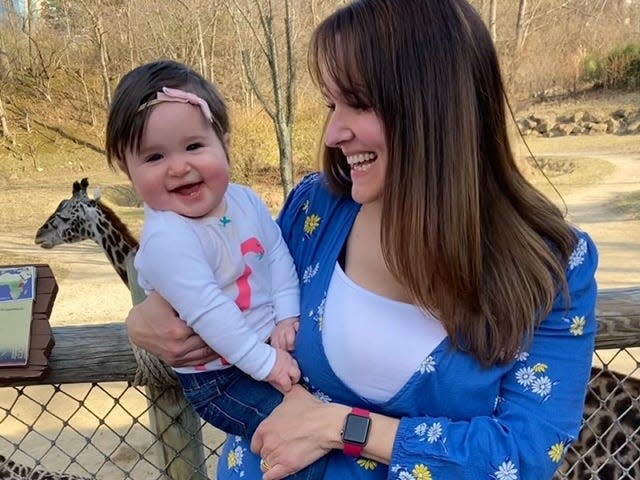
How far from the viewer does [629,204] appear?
1162 cm

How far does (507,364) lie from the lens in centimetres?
129

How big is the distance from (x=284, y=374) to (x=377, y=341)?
0.21 meters

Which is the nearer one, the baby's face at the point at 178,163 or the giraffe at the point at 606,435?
the baby's face at the point at 178,163

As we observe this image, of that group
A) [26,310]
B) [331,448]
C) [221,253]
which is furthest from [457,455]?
[26,310]

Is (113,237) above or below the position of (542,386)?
below

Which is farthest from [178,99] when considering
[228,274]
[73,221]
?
[73,221]

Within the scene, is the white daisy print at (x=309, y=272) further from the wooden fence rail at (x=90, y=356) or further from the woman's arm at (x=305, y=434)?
the wooden fence rail at (x=90, y=356)

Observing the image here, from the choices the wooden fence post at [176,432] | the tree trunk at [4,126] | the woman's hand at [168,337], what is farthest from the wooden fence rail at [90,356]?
the tree trunk at [4,126]

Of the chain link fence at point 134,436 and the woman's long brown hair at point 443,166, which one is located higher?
the woman's long brown hair at point 443,166

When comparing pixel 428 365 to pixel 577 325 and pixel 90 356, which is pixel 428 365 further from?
pixel 90 356

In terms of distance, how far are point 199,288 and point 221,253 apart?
128mm

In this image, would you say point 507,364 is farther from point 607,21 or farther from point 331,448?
point 607,21

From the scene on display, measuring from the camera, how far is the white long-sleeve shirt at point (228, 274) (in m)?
1.38

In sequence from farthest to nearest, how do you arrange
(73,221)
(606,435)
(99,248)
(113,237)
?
1. (99,248)
2. (73,221)
3. (113,237)
4. (606,435)
